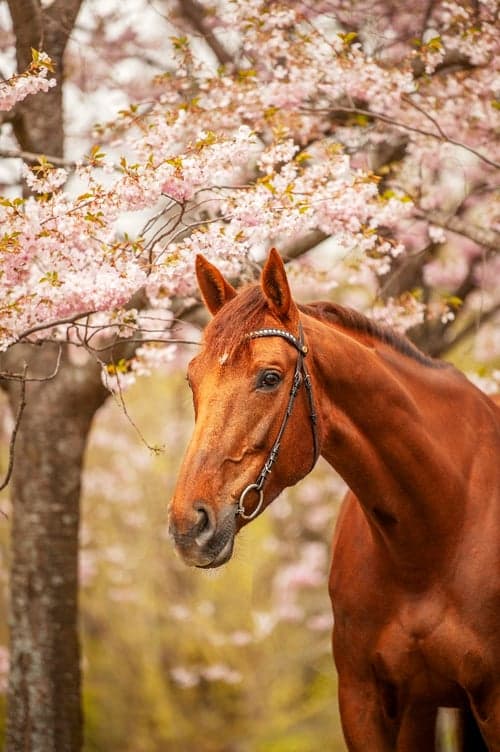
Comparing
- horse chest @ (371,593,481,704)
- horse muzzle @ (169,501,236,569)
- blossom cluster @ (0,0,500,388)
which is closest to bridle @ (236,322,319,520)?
horse muzzle @ (169,501,236,569)

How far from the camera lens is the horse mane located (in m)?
3.12

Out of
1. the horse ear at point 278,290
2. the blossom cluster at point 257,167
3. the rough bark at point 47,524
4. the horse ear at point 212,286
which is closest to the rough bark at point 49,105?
the rough bark at point 47,524

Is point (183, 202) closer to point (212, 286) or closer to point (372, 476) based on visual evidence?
point (212, 286)

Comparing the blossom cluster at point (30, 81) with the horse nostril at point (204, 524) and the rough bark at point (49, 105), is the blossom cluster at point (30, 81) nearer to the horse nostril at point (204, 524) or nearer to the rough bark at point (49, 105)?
the rough bark at point (49, 105)

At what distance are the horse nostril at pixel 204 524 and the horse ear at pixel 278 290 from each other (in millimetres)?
724

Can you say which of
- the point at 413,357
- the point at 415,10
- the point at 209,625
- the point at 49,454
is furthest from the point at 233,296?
the point at 209,625

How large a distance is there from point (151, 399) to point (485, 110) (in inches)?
432

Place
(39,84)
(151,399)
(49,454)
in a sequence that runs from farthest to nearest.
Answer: (151,399) → (49,454) → (39,84)

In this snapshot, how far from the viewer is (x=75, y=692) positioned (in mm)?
5879

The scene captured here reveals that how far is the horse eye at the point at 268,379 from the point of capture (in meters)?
3.07

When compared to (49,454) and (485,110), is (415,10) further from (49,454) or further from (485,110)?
(49,454)

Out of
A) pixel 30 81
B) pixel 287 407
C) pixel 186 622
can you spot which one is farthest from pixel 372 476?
pixel 186 622

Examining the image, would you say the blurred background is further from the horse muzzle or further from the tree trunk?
the horse muzzle

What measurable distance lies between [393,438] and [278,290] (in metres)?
0.76
